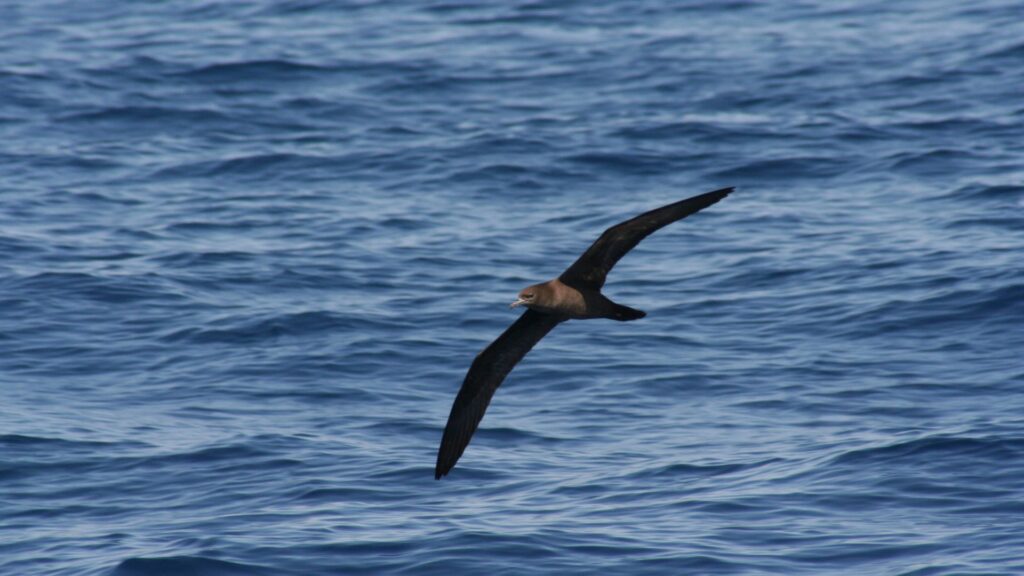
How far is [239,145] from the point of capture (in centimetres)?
1739

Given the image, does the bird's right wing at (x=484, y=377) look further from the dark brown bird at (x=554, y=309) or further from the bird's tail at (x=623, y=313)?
the bird's tail at (x=623, y=313)

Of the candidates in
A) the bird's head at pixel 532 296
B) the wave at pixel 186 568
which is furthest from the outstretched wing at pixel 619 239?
the wave at pixel 186 568

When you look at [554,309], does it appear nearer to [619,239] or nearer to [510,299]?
[619,239]

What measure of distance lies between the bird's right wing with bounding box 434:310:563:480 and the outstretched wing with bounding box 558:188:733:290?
2.53ft

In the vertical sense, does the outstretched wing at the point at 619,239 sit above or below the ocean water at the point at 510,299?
above

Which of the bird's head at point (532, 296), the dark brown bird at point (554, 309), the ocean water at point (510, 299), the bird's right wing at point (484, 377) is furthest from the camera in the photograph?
the bird's right wing at point (484, 377)

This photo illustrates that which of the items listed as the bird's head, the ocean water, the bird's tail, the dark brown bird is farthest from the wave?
the bird's tail

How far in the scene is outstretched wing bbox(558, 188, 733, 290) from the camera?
750 centimetres

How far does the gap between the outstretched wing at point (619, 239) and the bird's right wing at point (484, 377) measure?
772 mm

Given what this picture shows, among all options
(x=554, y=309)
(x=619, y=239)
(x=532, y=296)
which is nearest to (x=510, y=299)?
(x=554, y=309)

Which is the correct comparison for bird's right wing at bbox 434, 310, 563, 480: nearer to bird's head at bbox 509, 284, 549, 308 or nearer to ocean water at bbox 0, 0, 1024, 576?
ocean water at bbox 0, 0, 1024, 576

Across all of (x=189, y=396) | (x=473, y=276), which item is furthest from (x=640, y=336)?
(x=189, y=396)

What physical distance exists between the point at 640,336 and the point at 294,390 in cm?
283

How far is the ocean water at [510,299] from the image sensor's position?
889 centimetres
